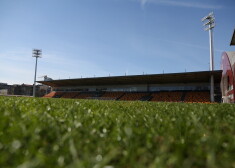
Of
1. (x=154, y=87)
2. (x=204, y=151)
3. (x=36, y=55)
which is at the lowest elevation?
(x=204, y=151)

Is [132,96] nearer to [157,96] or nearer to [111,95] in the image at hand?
[111,95]

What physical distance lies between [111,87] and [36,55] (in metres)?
37.5

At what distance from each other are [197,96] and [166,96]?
285 inches

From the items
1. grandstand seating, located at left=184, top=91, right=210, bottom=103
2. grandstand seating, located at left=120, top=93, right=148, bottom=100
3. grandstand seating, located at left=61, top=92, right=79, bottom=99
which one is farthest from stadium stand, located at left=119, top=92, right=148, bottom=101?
grandstand seating, located at left=61, top=92, right=79, bottom=99

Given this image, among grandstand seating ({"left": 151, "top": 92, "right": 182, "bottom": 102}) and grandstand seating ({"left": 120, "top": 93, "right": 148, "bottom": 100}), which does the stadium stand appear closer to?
grandstand seating ({"left": 120, "top": 93, "right": 148, "bottom": 100})

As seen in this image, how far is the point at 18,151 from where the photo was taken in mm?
1021

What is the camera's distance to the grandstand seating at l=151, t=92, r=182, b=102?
140ft

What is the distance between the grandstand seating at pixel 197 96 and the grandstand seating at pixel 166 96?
191 centimetres

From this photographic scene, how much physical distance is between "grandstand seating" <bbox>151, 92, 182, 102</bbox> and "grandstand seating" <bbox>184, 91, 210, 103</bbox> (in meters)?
1.91

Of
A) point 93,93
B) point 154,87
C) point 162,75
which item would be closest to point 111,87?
point 93,93

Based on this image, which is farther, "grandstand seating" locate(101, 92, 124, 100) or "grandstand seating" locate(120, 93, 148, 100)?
"grandstand seating" locate(101, 92, 124, 100)

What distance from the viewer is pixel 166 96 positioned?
4434cm

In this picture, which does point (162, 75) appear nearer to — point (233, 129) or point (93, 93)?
point (93, 93)

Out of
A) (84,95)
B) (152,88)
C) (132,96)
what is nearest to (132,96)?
(132,96)
